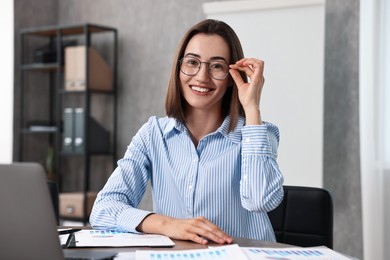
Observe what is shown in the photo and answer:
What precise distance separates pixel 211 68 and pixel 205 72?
3 centimetres

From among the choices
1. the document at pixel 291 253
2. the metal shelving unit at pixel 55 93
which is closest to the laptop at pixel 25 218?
the document at pixel 291 253

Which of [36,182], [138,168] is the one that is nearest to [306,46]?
[138,168]

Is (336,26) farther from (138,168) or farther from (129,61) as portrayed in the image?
(138,168)

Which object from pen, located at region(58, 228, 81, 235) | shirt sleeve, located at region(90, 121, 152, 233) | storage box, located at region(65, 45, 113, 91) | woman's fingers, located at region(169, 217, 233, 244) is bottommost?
pen, located at region(58, 228, 81, 235)

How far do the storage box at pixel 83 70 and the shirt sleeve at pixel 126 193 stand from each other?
283cm

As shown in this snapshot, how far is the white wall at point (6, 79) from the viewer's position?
5.04 metres

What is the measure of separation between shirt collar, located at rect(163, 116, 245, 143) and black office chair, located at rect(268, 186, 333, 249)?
0.77 feet

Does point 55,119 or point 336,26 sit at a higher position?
point 336,26

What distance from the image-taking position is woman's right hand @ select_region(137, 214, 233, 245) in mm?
1452

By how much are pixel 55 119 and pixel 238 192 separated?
377 cm

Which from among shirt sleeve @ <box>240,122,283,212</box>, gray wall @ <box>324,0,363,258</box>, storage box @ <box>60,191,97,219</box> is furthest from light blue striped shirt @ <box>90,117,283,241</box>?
storage box @ <box>60,191,97,219</box>

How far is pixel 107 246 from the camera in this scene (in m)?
1.40

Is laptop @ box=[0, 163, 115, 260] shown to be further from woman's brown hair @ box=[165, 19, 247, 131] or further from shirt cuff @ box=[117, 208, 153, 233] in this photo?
woman's brown hair @ box=[165, 19, 247, 131]

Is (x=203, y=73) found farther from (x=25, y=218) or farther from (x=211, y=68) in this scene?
(x=25, y=218)
